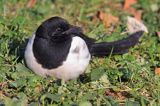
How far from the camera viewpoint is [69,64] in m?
4.03

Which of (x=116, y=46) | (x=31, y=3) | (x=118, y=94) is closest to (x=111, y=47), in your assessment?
(x=116, y=46)

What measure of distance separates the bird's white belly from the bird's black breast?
28mm

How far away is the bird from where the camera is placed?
13.2 feet

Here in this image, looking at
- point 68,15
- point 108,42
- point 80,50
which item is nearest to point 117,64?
point 108,42

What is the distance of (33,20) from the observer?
5.37m

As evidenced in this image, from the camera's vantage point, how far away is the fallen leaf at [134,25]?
5.37m

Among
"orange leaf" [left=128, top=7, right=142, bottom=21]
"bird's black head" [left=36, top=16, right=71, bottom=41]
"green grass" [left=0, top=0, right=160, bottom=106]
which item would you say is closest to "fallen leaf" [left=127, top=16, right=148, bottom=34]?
"green grass" [left=0, top=0, right=160, bottom=106]

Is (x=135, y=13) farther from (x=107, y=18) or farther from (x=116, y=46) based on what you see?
(x=116, y=46)

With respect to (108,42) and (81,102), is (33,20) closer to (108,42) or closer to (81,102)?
(108,42)

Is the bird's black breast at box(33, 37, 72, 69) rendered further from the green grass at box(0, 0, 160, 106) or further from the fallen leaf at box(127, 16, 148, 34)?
the fallen leaf at box(127, 16, 148, 34)

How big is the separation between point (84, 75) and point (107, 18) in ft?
4.80

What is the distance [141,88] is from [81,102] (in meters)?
0.65

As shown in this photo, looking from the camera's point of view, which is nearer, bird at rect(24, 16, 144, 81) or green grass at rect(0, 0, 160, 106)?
green grass at rect(0, 0, 160, 106)

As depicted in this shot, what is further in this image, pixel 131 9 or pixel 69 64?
pixel 131 9
